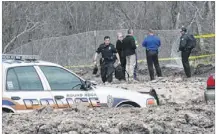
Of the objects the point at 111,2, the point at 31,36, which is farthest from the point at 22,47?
the point at 111,2

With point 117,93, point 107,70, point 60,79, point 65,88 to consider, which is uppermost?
point 60,79

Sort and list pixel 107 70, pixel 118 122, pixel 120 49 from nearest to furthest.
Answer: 1. pixel 118 122
2. pixel 107 70
3. pixel 120 49

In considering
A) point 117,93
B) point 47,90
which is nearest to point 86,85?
point 117,93

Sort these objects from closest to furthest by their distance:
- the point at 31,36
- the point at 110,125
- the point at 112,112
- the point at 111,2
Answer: the point at 110,125, the point at 112,112, the point at 31,36, the point at 111,2

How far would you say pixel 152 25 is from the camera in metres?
39.1

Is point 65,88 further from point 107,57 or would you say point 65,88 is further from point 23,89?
point 107,57

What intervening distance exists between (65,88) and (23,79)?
0.86 meters

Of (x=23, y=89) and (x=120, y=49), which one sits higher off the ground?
(x=120, y=49)

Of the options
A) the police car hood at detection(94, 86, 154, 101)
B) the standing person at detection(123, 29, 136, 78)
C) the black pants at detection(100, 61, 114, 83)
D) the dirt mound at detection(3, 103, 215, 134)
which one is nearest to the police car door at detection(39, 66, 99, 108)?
the police car hood at detection(94, 86, 154, 101)

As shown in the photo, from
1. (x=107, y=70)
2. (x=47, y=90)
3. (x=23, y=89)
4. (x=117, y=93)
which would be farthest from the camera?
(x=107, y=70)

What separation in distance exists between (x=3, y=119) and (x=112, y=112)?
5.78 feet

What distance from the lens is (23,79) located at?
10750 mm

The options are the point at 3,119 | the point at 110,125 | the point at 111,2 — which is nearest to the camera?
the point at 110,125

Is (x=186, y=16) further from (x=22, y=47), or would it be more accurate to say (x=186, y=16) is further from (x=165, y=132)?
(x=165, y=132)
